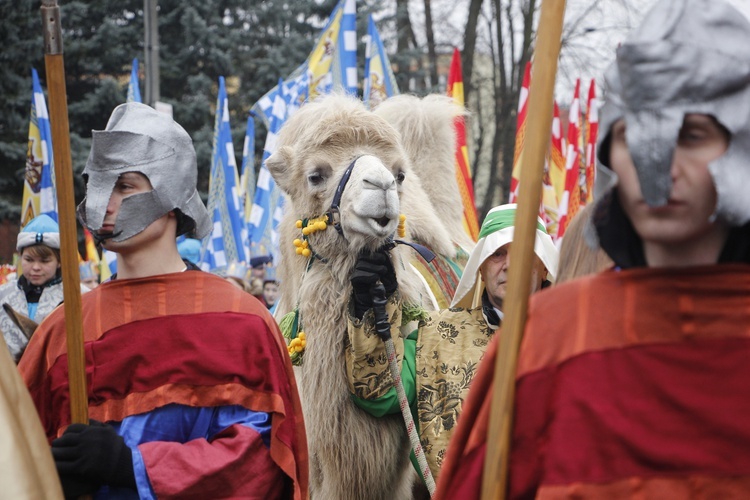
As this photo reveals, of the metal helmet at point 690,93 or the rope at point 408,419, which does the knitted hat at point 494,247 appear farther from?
the metal helmet at point 690,93

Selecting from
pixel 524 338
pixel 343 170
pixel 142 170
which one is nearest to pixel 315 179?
pixel 343 170

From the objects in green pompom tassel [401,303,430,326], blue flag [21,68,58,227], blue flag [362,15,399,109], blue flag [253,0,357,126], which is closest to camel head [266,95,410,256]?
green pompom tassel [401,303,430,326]

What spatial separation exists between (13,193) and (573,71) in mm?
11236

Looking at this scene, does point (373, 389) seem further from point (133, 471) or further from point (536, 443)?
point (536, 443)

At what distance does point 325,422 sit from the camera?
3.87 metres

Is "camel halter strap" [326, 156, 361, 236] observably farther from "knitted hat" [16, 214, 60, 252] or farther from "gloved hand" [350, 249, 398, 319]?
"knitted hat" [16, 214, 60, 252]

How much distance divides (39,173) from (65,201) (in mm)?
6777

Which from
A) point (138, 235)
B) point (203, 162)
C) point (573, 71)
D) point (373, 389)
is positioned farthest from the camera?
point (573, 71)

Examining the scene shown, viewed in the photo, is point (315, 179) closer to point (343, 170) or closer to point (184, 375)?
point (343, 170)

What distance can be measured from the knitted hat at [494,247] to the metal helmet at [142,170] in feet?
3.60

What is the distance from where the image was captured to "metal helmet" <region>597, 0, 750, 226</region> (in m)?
1.71

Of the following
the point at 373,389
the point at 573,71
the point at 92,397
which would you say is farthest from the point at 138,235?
the point at 573,71

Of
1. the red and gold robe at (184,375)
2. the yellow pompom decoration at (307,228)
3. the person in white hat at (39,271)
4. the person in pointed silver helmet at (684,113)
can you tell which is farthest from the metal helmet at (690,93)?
the person in white hat at (39,271)

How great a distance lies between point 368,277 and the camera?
3.77 meters
